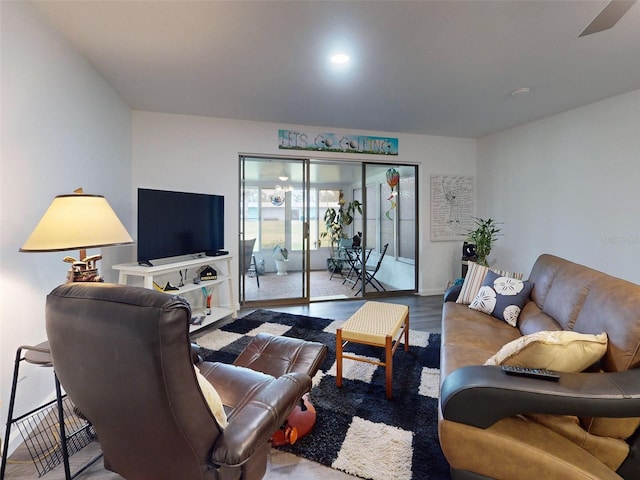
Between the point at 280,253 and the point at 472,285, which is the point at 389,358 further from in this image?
the point at 280,253

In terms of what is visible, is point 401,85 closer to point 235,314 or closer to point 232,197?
point 232,197

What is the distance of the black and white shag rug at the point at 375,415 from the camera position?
1488 mm

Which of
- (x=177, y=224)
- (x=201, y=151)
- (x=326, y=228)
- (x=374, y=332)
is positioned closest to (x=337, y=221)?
(x=326, y=228)

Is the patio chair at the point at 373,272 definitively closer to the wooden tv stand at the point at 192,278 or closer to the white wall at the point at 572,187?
the white wall at the point at 572,187

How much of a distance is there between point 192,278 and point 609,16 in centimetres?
441

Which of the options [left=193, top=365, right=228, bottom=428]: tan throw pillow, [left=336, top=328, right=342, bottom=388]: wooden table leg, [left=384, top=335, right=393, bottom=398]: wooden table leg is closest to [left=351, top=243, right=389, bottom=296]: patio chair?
[left=336, top=328, right=342, bottom=388]: wooden table leg

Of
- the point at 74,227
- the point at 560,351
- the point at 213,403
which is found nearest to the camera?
the point at 213,403

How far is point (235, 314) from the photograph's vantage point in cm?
375

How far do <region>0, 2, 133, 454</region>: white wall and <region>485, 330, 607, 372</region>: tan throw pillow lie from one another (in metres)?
2.57

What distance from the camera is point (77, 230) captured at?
4.89ft

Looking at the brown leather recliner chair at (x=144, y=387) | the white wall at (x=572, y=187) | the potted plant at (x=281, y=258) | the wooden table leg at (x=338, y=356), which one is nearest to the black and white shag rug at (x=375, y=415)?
the wooden table leg at (x=338, y=356)

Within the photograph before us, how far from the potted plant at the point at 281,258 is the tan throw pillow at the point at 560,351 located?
3654mm

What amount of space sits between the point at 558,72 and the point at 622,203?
5.39 ft

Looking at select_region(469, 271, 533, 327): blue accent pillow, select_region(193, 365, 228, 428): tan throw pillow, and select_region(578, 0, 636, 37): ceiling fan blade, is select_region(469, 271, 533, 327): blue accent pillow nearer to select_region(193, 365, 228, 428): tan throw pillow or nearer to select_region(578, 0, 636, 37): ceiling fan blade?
select_region(578, 0, 636, 37): ceiling fan blade
